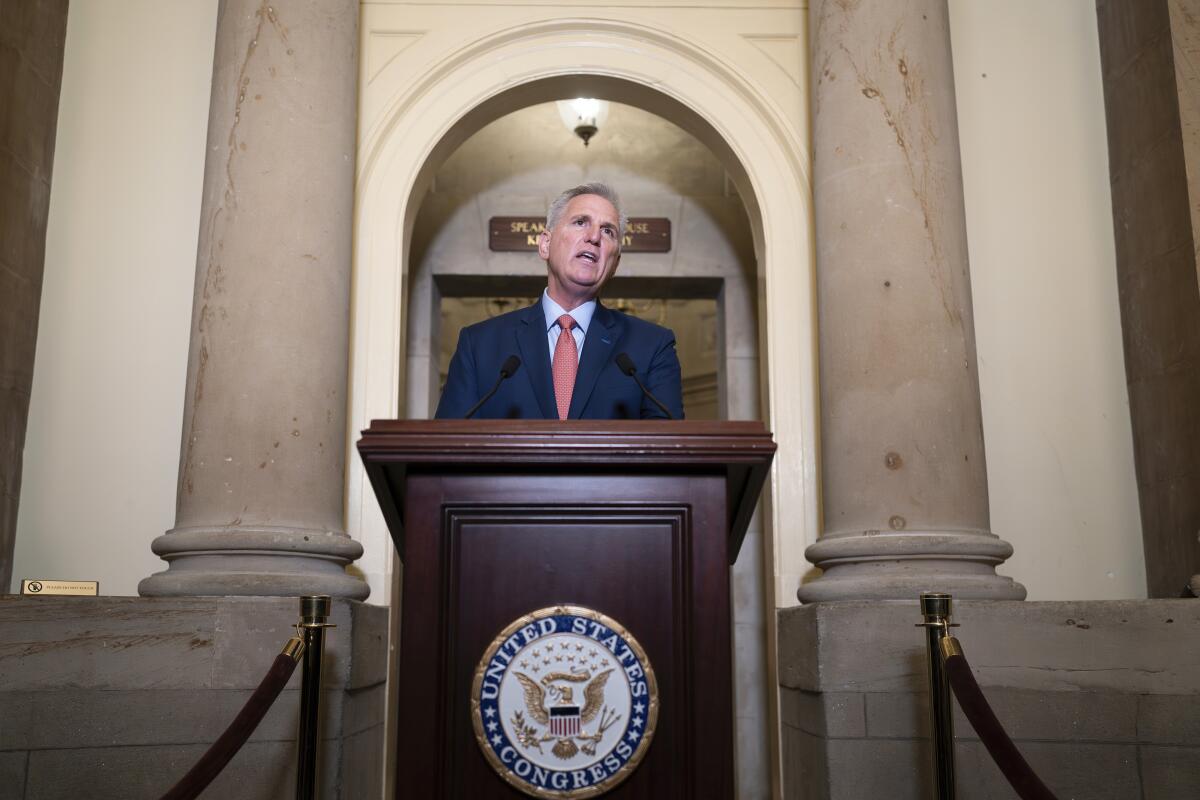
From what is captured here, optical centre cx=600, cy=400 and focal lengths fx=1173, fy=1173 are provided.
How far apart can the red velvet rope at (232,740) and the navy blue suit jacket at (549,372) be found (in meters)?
0.82

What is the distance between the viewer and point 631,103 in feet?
20.3

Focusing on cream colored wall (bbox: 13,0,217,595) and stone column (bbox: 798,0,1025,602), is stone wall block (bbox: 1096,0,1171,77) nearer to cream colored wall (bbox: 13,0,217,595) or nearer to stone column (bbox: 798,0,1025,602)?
stone column (bbox: 798,0,1025,602)

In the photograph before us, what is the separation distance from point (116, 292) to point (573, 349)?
3142mm

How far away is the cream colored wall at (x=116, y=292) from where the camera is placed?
5.41m

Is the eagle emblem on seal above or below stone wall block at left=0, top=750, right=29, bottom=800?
above

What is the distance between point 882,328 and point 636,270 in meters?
3.44

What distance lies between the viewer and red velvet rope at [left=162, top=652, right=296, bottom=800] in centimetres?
256

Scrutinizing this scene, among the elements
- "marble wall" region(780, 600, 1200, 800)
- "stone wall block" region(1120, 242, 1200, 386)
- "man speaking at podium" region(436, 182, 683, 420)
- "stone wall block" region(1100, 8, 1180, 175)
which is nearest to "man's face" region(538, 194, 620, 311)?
"man speaking at podium" region(436, 182, 683, 420)

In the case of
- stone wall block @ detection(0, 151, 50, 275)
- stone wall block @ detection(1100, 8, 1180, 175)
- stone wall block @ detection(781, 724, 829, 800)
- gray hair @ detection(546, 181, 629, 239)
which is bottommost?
stone wall block @ detection(781, 724, 829, 800)

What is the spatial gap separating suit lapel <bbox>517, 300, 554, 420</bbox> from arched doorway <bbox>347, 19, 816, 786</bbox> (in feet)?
6.95

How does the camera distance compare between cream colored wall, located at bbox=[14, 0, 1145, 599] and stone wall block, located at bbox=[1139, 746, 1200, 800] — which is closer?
stone wall block, located at bbox=[1139, 746, 1200, 800]

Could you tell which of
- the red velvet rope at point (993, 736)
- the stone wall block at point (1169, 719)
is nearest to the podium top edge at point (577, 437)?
the red velvet rope at point (993, 736)

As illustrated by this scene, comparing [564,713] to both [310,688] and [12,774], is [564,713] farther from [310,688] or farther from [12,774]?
[12,774]

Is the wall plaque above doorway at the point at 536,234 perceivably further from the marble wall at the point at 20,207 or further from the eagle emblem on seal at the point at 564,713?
the eagle emblem on seal at the point at 564,713
